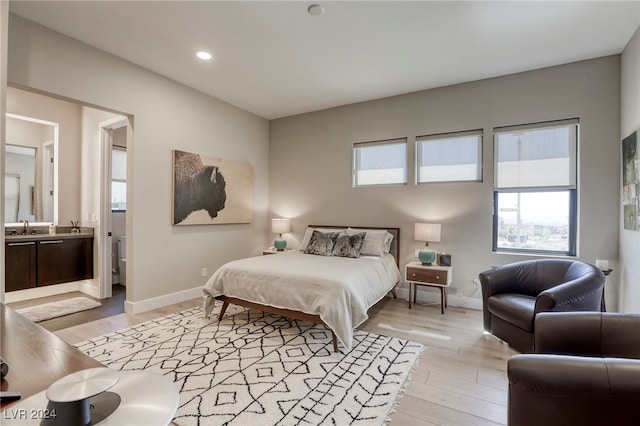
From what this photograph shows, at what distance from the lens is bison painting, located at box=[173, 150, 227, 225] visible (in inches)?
158

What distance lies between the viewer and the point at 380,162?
4621mm

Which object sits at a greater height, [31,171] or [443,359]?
[31,171]

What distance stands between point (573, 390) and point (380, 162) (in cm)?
373

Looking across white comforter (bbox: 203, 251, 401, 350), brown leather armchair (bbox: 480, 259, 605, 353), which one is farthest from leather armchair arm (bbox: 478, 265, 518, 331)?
white comforter (bbox: 203, 251, 401, 350)

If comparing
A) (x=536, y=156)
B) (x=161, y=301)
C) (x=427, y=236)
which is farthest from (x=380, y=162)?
(x=161, y=301)

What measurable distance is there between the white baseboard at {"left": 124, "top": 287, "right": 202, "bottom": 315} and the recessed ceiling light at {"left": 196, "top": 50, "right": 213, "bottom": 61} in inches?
117

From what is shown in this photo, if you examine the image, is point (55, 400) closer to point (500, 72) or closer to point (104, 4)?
point (104, 4)

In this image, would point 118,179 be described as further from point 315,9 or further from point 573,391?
point 573,391

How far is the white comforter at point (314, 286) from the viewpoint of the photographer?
2623mm

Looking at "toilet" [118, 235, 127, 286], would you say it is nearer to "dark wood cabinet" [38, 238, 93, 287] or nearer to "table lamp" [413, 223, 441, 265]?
"dark wood cabinet" [38, 238, 93, 287]

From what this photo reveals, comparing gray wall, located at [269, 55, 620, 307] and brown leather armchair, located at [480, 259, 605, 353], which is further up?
gray wall, located at [269, 55, 620, 307]

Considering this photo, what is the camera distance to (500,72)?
363cm

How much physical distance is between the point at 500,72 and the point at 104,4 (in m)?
4.18

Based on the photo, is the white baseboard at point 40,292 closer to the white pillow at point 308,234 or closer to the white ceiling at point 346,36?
the white ceiling at point 346,36
